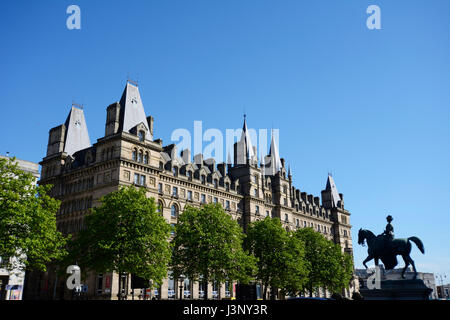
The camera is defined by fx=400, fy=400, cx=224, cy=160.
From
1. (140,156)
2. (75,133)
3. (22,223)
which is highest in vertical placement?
(75,133)

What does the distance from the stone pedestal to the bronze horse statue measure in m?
1.04

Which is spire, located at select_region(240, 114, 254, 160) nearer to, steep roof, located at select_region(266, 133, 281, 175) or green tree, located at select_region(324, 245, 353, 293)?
steep roof, located at select_region(266, 133, 281, 175)

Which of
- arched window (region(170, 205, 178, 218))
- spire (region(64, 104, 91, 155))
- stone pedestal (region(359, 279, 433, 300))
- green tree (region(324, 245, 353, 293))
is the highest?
spire (region(64, 104, 91, 155))

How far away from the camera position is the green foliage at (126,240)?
4578cm

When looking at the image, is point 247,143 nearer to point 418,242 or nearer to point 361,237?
point 361,237

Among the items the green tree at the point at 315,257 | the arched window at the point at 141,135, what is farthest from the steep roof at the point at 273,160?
the arched window at the point at 141,135

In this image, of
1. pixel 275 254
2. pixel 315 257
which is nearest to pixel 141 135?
pixel 275 254

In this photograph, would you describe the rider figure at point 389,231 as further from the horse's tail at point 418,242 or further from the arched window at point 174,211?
the arched window at point 174,211

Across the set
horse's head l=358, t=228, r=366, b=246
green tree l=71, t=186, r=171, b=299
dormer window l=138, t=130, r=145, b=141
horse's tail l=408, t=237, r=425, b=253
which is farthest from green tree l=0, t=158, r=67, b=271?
horse's tail l=408, t=237, r=425, b=253

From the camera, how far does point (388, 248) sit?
3625cm

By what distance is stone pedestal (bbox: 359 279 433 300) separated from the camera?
32.9 meters

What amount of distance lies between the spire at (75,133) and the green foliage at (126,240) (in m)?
30.7

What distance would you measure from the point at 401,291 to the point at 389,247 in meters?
3.99
